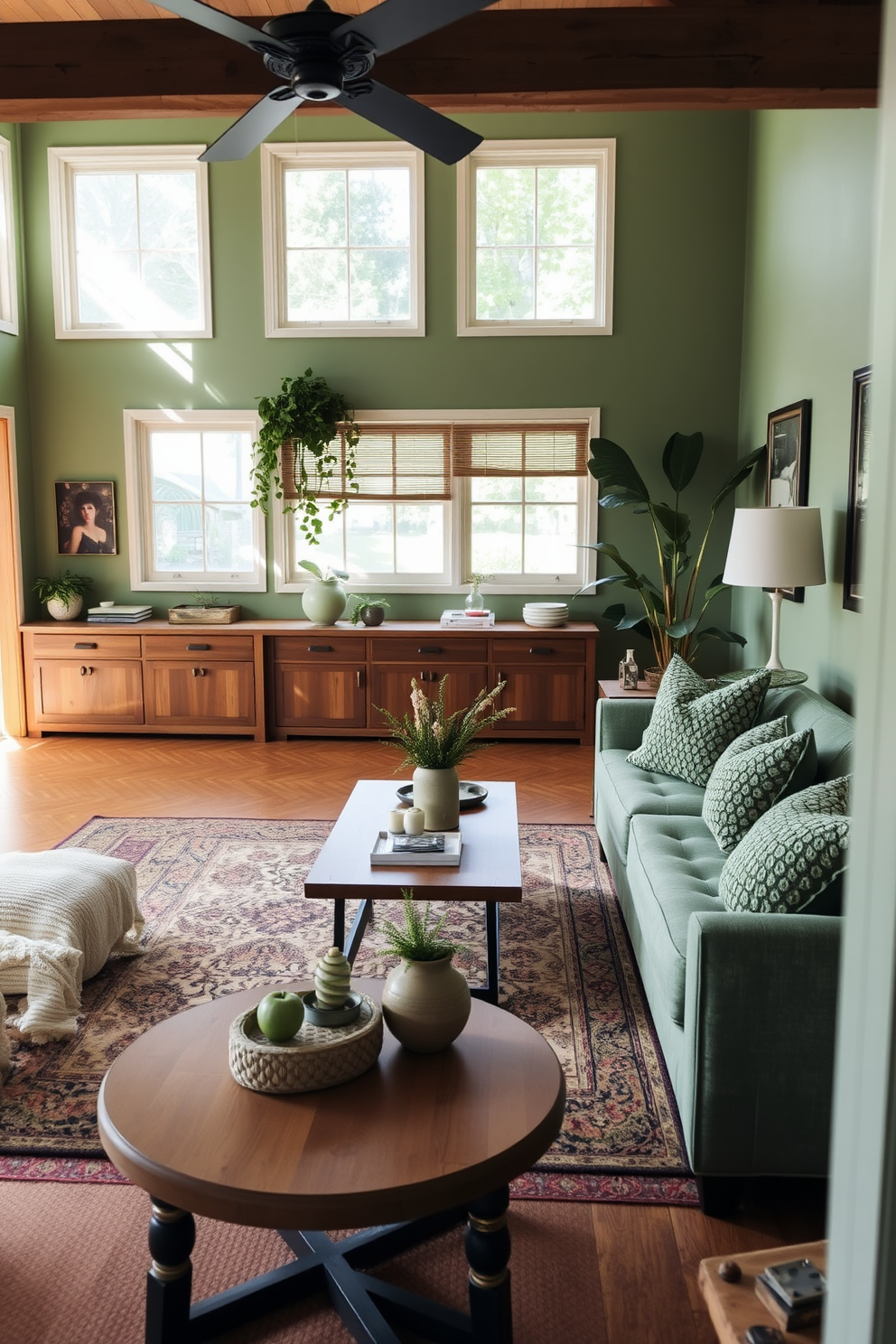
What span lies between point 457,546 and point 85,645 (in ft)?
9.14

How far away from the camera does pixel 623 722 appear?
17.3ft

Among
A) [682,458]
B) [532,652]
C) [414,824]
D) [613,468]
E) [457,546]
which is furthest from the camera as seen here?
[457,546]

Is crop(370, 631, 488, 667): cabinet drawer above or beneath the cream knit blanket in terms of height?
above

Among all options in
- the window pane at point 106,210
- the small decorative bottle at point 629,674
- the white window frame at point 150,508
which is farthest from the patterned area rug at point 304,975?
the window pane at point 106,210

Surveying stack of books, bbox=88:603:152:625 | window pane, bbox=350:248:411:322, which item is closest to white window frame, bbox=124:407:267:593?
stack of books, bbox=88:603:152:625

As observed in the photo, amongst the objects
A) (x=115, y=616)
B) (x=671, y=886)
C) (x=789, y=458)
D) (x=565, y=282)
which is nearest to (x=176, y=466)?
(x=115, y=616)

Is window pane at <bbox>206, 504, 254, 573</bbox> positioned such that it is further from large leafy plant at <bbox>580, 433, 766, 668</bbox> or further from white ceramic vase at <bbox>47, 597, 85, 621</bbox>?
large leafy plant at <bbox>580, 433, 766, 668</bbox>

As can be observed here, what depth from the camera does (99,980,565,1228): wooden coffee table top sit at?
1.87 m

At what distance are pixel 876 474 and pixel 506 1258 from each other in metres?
1.74

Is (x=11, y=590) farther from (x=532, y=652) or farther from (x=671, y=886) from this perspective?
(x=671, y=886)

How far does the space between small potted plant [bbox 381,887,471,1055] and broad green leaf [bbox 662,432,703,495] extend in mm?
5649

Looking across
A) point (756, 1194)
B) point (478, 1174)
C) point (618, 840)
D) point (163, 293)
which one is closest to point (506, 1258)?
point (478, 1174)

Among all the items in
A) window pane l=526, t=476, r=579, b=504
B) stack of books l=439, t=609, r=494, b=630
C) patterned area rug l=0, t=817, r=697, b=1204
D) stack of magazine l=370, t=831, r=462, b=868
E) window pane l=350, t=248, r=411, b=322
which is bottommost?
A: patterned area rug l=0, t=817, r=697, b=1204

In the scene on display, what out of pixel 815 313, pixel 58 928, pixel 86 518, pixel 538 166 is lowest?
pixel 58 928
